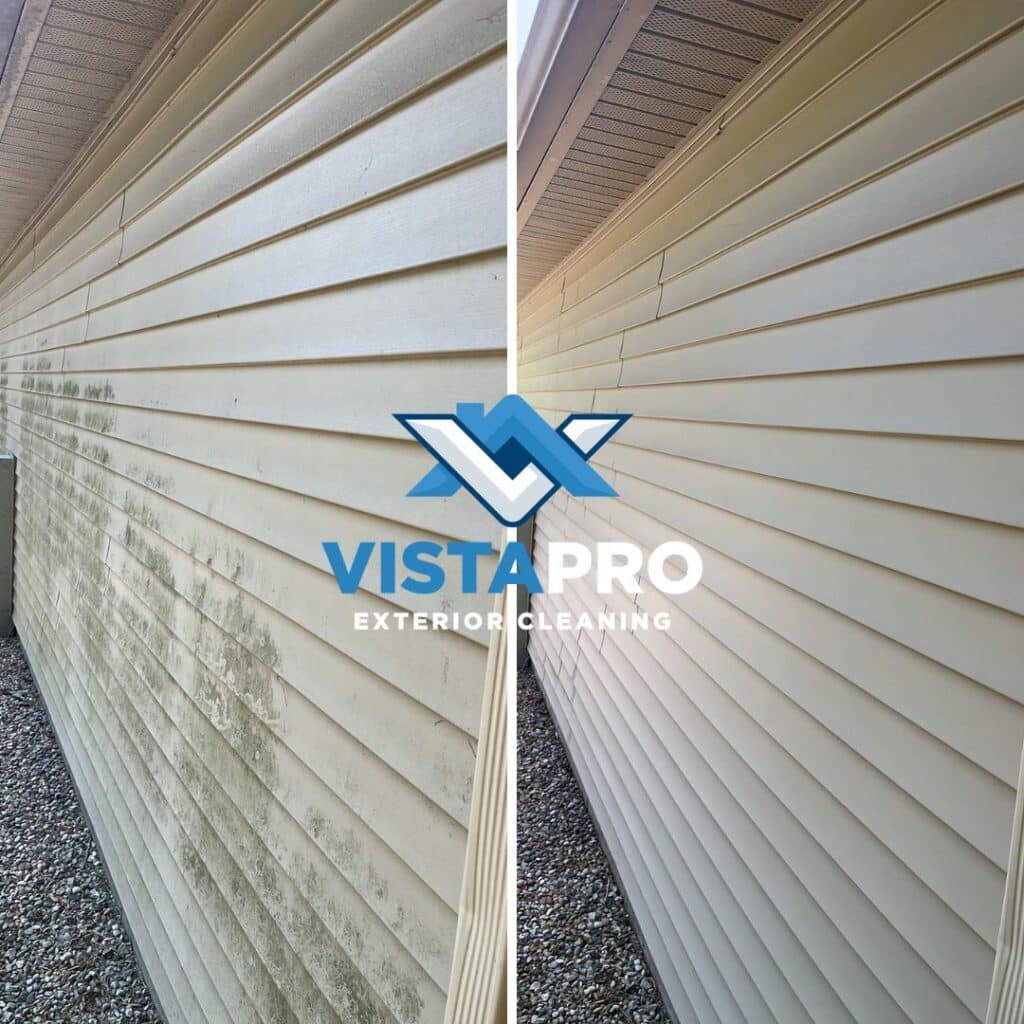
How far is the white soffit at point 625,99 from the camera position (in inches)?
38.6

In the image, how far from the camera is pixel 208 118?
1.88 metres

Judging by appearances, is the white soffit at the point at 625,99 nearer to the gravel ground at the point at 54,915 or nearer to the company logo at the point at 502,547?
the company logo at the point at 502,547

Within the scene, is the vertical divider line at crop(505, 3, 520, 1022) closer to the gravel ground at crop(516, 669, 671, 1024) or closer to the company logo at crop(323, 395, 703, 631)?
the company logo at crop(323, 395, 703, 631)

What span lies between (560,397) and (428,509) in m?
0.21

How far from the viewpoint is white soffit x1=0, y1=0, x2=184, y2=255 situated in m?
2.03

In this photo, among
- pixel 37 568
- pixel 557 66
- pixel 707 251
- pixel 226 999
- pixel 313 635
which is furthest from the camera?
pixel 37 568

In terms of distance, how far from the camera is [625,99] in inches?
43.5

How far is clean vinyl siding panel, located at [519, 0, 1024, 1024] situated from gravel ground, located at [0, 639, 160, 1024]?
5.34 feet

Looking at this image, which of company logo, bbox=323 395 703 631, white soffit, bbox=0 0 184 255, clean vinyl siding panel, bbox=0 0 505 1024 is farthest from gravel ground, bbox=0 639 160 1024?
white soffit, bbox=0 0 184 255

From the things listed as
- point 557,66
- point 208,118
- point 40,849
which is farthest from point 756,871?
point 40,849

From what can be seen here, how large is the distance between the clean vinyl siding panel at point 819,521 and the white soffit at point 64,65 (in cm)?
149

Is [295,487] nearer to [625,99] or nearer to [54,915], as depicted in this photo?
[625,99]

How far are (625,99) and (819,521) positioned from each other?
695 millimetres

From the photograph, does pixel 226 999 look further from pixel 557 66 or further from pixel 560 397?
pixel 557 66
